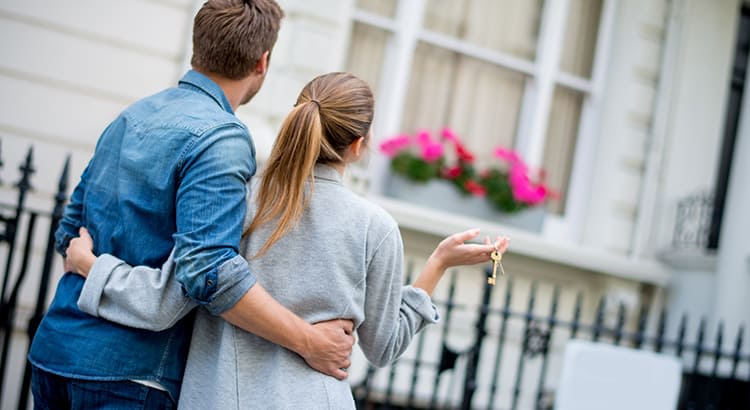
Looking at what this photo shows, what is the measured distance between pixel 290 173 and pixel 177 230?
0.89 feet

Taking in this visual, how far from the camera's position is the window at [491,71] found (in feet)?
21.7

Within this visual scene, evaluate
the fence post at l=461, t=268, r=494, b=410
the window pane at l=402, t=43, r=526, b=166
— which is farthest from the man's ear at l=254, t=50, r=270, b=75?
the window pane at l=402, t=43, r=526, b=166

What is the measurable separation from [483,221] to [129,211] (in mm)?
4984

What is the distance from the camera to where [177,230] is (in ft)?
5.96

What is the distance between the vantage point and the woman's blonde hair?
188cm

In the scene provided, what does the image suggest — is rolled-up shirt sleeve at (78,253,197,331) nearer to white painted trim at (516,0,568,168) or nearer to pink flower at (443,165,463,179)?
pink flower at (443,165,463,179)

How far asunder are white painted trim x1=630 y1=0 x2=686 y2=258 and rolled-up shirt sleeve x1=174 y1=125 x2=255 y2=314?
19.6 feet

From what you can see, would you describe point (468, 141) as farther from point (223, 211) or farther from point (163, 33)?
point (223, 211)

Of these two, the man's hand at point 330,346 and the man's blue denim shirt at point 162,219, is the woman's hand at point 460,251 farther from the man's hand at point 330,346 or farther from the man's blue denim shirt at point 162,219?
the man's blue denim shirt at point 162,219

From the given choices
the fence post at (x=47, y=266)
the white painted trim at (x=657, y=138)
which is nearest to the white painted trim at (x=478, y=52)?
the white painted trim at (x=657, y=138)

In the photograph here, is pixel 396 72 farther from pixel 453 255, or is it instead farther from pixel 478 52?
pixel 453 255

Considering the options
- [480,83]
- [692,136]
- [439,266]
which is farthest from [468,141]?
[439,266]

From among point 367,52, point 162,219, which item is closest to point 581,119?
point 367,52

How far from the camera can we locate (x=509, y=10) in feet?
23.3
